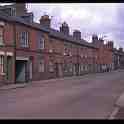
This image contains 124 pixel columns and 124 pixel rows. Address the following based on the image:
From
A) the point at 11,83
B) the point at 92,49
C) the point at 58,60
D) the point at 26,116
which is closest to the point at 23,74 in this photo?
the point at 11,83

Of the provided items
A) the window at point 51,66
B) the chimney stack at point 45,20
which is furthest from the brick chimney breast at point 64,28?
the window at point 51,66

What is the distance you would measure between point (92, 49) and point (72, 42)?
17.2 m

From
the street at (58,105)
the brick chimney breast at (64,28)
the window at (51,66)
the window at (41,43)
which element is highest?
the brick chimney breast at (64,28)

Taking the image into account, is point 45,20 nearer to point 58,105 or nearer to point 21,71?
point 21,71

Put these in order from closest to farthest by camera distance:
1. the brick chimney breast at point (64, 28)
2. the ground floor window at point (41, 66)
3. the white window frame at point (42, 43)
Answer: the ground floor window at point (41, 66)
the white window frame at point (42, 43)
the brick chimney breast at point (64, 28)

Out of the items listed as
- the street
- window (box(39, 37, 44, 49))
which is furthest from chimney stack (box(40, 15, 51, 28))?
the street

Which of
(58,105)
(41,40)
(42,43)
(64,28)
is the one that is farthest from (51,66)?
→ (58,105)

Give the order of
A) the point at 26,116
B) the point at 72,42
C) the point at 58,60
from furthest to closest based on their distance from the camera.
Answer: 1. the point at 72,42
2. the point at 58,60
3. the point at 26,116

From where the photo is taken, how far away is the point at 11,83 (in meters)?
28.4

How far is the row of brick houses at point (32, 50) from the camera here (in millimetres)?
28000

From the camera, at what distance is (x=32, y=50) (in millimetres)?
33562

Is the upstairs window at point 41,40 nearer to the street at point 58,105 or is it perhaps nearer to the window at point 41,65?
the window at point 41,65

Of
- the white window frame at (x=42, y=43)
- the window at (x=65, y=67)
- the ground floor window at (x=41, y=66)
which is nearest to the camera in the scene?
the ground floor window at (x=41, y=66)

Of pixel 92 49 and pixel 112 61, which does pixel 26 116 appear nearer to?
pixel 92 49
